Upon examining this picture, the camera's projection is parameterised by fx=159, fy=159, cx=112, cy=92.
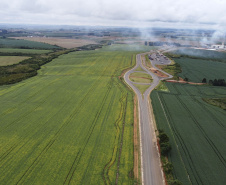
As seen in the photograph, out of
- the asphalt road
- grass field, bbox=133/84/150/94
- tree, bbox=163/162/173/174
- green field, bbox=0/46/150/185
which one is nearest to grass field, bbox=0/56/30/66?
green field, bbox=0/46/150/185

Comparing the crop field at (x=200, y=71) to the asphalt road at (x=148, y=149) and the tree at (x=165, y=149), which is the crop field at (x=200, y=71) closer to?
the asphalt road at (x=148, y=149)

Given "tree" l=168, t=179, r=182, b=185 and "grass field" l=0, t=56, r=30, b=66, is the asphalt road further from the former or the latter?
"grass field" l=0, t=56, r=30, b=66

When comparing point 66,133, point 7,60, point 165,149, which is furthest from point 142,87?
point 7,60

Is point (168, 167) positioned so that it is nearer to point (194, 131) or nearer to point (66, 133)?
point (194, 131)

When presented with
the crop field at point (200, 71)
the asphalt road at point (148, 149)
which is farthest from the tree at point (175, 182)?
the crop field at point (200, 71)

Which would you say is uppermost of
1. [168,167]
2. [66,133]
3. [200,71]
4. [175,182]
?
[200,71]

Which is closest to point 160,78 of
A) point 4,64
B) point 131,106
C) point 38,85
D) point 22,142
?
point 131,106

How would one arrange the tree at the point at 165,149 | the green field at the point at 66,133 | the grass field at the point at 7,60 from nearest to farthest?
the green field at the point at 66,133 → the tree at the point at 165,149 → the grass field at the point at 7,60
